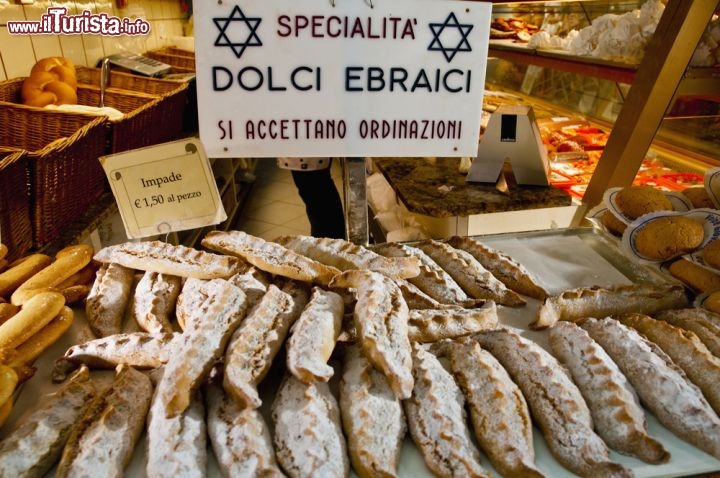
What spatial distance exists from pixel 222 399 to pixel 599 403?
89cm

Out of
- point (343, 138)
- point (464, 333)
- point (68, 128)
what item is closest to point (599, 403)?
point (464, 333)

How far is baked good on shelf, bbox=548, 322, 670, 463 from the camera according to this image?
41.4 inches

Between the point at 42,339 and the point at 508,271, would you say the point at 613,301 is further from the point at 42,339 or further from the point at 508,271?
the point at 42,339

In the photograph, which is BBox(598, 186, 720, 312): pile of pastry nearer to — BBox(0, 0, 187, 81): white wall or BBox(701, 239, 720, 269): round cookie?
BBox(701, 239, 720, 269): round cookie

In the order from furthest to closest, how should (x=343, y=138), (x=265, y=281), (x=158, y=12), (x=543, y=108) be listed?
(x=158, y=12) → (x=543, y=108) → (x=343, y=138) → (x=265, y=281)

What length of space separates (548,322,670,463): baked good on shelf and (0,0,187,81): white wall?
3.71 metres

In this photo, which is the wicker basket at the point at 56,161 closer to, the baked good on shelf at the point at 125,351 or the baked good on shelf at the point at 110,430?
the baked good on shelf at the point at 125,351

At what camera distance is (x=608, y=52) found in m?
2.60

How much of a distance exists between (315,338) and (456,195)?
1892 millimetres

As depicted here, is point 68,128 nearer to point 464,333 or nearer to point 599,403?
point 464,333

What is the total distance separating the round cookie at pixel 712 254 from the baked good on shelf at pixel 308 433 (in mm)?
1401

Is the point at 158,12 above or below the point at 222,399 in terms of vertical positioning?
above

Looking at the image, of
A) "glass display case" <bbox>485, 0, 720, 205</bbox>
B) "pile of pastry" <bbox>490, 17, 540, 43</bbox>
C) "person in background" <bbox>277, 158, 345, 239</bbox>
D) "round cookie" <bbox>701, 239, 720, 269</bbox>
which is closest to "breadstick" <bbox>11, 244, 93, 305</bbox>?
"person in background" <bbox>277, 158, 345, 239</bbox>

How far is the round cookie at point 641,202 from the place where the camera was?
1941mm
